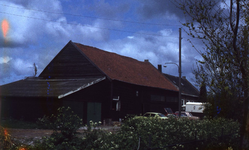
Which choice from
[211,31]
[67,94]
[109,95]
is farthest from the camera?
[109,95]

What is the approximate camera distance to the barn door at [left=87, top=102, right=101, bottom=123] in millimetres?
28873

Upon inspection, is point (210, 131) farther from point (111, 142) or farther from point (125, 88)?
point (125, 88)

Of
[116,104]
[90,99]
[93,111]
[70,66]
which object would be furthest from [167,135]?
[70,66]

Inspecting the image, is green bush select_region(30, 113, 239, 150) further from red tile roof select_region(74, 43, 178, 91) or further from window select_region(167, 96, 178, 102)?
window select_region(167, 96, 178, 102)

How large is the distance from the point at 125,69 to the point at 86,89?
9340 mm

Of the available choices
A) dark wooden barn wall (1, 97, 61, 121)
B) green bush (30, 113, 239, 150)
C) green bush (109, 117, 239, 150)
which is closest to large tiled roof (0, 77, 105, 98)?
dark wooden barn wall (1, 97, 61, 121)

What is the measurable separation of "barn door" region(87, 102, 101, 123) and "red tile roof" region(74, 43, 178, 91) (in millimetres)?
3366

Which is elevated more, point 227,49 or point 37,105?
point 227,49

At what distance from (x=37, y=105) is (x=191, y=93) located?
33995mm

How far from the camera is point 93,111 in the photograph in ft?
97.0

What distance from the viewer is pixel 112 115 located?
31750 mm

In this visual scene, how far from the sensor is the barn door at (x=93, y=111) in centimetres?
2887

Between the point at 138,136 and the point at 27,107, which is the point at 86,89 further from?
the point at 138,136

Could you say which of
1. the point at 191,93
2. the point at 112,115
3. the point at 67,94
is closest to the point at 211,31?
the point at 67,94
